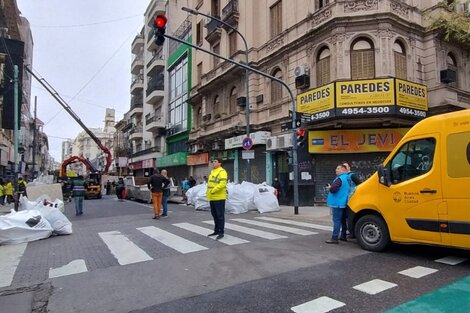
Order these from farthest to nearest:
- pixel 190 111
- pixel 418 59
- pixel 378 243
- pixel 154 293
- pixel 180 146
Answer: pixel 180 146 → pixel 190 111 → pixel 418 59 → pixel 378 243 → pixel 154 293

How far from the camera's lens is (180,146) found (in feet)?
124

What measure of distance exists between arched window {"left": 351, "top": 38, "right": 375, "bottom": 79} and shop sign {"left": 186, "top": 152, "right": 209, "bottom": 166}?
48.9 ft

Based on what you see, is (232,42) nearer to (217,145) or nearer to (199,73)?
(199,73)

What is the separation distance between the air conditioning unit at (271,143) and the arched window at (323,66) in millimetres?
3778

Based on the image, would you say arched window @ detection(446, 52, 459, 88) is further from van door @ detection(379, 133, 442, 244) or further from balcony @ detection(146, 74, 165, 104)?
balcony @ detection(146, 74, 165, 104)

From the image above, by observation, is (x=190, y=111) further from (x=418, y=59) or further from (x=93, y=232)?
(x=93, y=232)

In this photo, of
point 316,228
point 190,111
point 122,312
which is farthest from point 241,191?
point 190,111

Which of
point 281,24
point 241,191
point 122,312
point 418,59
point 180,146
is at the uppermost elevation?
point 281,24

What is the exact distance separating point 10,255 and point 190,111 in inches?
1112

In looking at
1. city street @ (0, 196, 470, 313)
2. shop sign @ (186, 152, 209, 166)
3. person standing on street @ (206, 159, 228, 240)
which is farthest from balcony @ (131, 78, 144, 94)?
person standing on street @ (206, 159, 228, 240)

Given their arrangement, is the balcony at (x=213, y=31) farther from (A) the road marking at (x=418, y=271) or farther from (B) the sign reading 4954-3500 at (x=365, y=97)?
(A) the road marking at (x=418, y=271)

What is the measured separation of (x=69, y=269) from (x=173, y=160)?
99.4 ft

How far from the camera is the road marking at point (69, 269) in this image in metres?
6.07

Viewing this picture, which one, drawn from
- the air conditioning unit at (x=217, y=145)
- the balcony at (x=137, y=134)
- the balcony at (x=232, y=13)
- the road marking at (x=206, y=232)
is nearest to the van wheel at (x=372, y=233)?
the road marking at (x=206, y=232)
